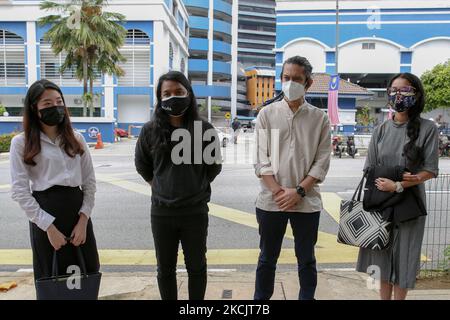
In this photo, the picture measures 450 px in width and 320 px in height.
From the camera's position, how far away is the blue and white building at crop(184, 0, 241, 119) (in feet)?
192

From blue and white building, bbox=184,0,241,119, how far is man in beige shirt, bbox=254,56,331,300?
52494mm

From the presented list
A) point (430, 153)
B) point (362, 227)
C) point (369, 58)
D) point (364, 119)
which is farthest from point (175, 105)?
point (369, 58)

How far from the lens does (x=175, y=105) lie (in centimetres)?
276

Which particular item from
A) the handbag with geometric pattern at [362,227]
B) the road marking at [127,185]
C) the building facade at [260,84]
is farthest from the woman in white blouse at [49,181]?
the building facade at [260,84]

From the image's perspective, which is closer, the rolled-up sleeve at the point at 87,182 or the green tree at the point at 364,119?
the rolled-up sleeve at the point at 87,182

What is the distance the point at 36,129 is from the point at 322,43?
40.2 meters

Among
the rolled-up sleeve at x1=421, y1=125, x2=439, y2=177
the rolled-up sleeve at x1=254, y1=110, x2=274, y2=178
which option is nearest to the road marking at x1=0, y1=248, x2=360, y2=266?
the rolled-up sleeve at x1=254, y1=110, x2=274, y2=178

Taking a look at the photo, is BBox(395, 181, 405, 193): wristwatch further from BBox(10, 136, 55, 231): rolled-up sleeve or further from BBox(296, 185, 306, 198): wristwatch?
BBox(10, 136, 55, 231): rolled-up sleeve

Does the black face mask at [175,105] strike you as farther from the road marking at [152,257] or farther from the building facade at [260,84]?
the building facade at [260,84]

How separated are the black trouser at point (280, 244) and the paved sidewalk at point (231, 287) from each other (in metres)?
0.44

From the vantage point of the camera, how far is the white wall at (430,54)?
38.6m

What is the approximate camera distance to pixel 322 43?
3981cm
